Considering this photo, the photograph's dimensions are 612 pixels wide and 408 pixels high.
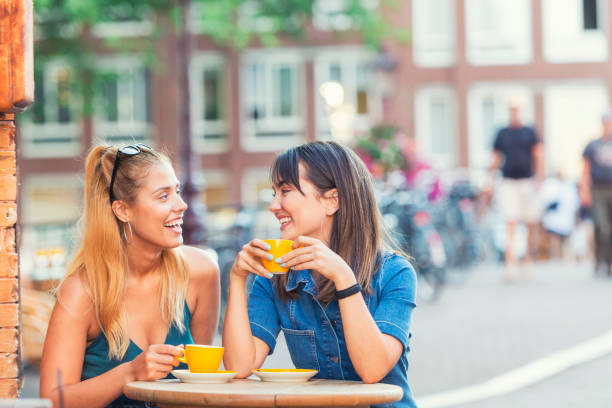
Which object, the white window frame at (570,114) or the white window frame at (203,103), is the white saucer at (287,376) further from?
the white window frame at (203,103)

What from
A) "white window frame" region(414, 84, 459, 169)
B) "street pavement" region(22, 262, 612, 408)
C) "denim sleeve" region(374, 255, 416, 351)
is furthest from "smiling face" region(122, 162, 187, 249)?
"white window frame" region(414, 84, 459, 169)

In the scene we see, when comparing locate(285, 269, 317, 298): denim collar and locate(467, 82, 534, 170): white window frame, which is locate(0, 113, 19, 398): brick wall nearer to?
locate(285, 269, 317, 298): denim collar

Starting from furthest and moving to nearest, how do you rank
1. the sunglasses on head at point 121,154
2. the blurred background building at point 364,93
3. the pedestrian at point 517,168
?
the blurred background building at point 364,93
the pedestrian at point 517,168
the sunglasses on head at point 121,154

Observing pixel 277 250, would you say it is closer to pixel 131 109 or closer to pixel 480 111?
pixel 480 111

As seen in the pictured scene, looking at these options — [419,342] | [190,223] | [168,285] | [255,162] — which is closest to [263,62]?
[255,162]

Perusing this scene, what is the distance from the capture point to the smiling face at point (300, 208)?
341cm

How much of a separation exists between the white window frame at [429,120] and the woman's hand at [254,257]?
97.6 ft

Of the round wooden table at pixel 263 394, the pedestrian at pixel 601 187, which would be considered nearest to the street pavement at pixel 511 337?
→ the pedestrian at pixel 601 187

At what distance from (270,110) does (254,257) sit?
102ft

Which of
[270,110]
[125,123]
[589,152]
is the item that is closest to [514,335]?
[589,152]

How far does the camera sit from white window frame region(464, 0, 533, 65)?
109 feet

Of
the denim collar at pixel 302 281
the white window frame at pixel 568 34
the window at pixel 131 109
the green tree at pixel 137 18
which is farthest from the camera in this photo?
the window at pixel 131 109

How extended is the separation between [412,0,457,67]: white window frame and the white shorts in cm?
1991

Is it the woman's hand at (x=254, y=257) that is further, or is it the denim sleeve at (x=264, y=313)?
the denim sleeve at (x=264, y=313)
